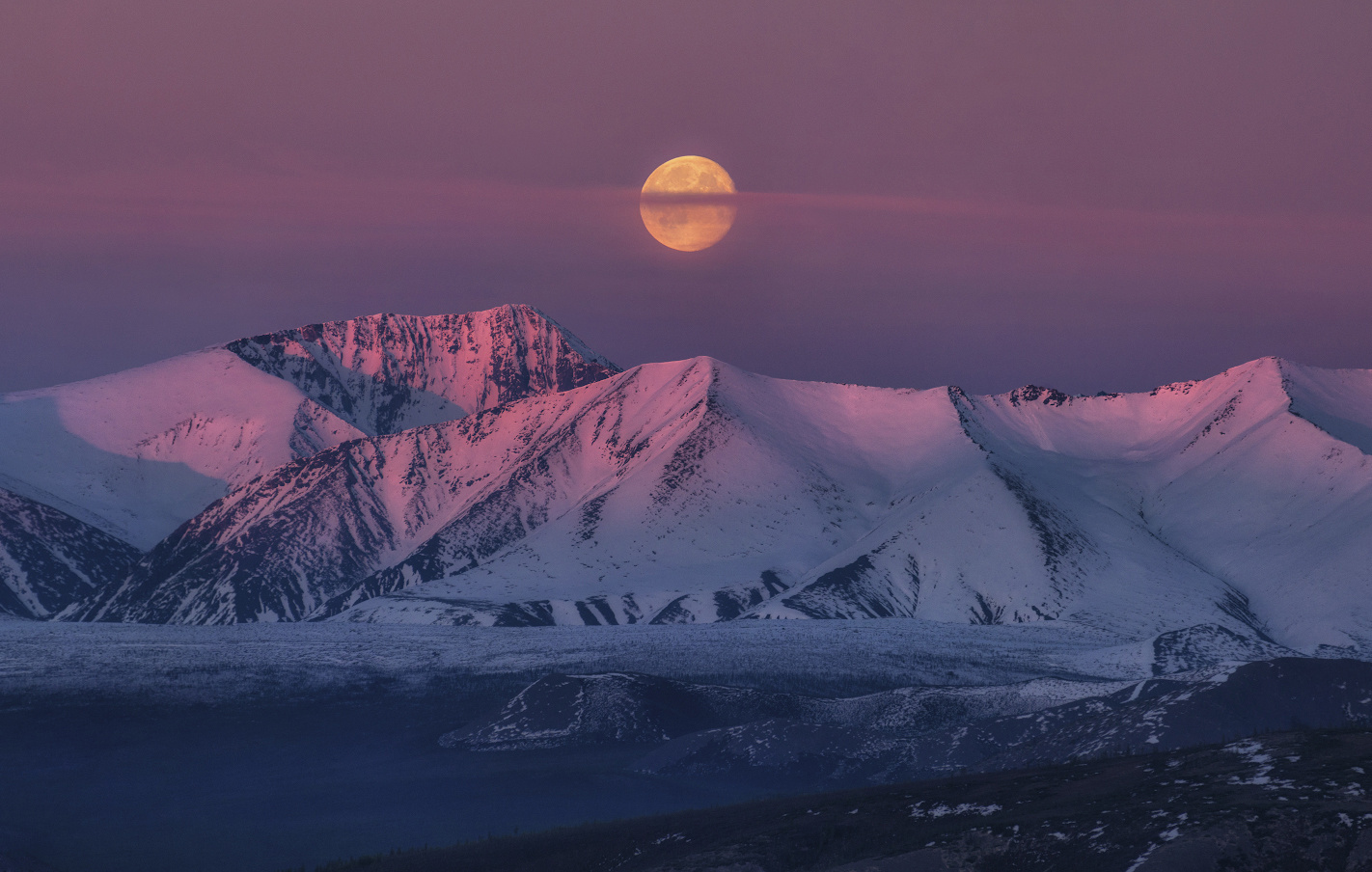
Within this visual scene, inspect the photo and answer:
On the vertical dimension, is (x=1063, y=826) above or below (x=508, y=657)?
above

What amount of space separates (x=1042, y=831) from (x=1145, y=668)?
109 meters

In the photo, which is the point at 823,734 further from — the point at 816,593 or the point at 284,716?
the point at 816,593

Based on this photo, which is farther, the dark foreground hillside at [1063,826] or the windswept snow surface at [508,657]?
the windswept snow surface at [508,657]

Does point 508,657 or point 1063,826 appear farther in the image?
point 508,657

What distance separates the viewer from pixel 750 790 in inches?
3167

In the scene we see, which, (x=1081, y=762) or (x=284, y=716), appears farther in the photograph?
(x=284, y=716)

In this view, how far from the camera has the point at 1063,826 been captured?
35.8 meters

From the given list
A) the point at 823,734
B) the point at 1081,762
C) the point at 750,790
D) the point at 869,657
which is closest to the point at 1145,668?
the point at 869,657

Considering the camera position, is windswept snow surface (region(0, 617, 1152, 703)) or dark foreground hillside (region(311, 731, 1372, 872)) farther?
windswept snow surface (region(0, 617, 1152, 703))

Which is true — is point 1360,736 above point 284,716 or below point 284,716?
above

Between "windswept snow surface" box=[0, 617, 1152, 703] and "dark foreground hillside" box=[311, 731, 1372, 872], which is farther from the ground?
"dark foreground hillside" box=[311, 731, 1372, 872]

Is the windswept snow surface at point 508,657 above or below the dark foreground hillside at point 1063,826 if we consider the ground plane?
below

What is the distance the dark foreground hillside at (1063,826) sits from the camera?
32.0 metres

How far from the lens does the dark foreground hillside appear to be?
31953mm
